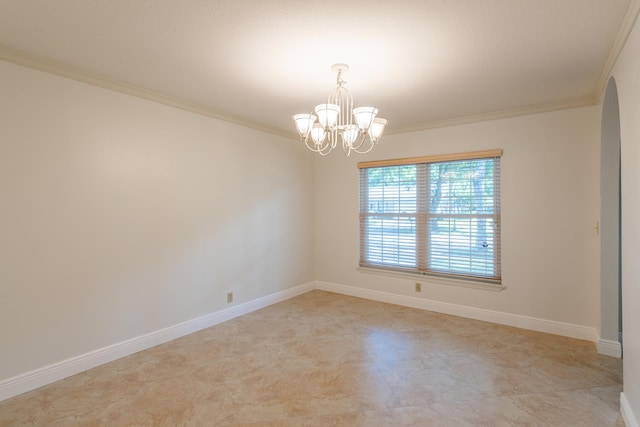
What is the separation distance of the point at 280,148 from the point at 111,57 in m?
2.37

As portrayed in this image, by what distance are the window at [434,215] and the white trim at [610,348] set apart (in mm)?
1047

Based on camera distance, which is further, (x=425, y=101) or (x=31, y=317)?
(x=425, y=101)

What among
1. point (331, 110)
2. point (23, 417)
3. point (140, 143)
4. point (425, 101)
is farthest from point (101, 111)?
point (425, 101)

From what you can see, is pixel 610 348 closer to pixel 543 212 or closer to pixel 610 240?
pixel 610 240

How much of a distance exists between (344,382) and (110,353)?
2.02 m

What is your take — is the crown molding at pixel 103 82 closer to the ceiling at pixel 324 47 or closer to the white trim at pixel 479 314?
the ceiling at pixel 324 47

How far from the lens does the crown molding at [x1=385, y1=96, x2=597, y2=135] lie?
3.23 m

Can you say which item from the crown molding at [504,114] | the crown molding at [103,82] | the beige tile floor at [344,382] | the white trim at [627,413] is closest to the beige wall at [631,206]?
the white trim at [627,413]

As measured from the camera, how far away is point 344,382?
8.16ft

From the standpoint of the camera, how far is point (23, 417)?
2084 millimetres

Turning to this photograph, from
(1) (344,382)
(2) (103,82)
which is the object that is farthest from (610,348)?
(2) (103,82)

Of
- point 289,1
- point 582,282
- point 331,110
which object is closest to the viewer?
point 289,1

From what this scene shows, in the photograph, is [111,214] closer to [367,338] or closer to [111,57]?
[111,57]

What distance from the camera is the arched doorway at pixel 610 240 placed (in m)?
2.87
